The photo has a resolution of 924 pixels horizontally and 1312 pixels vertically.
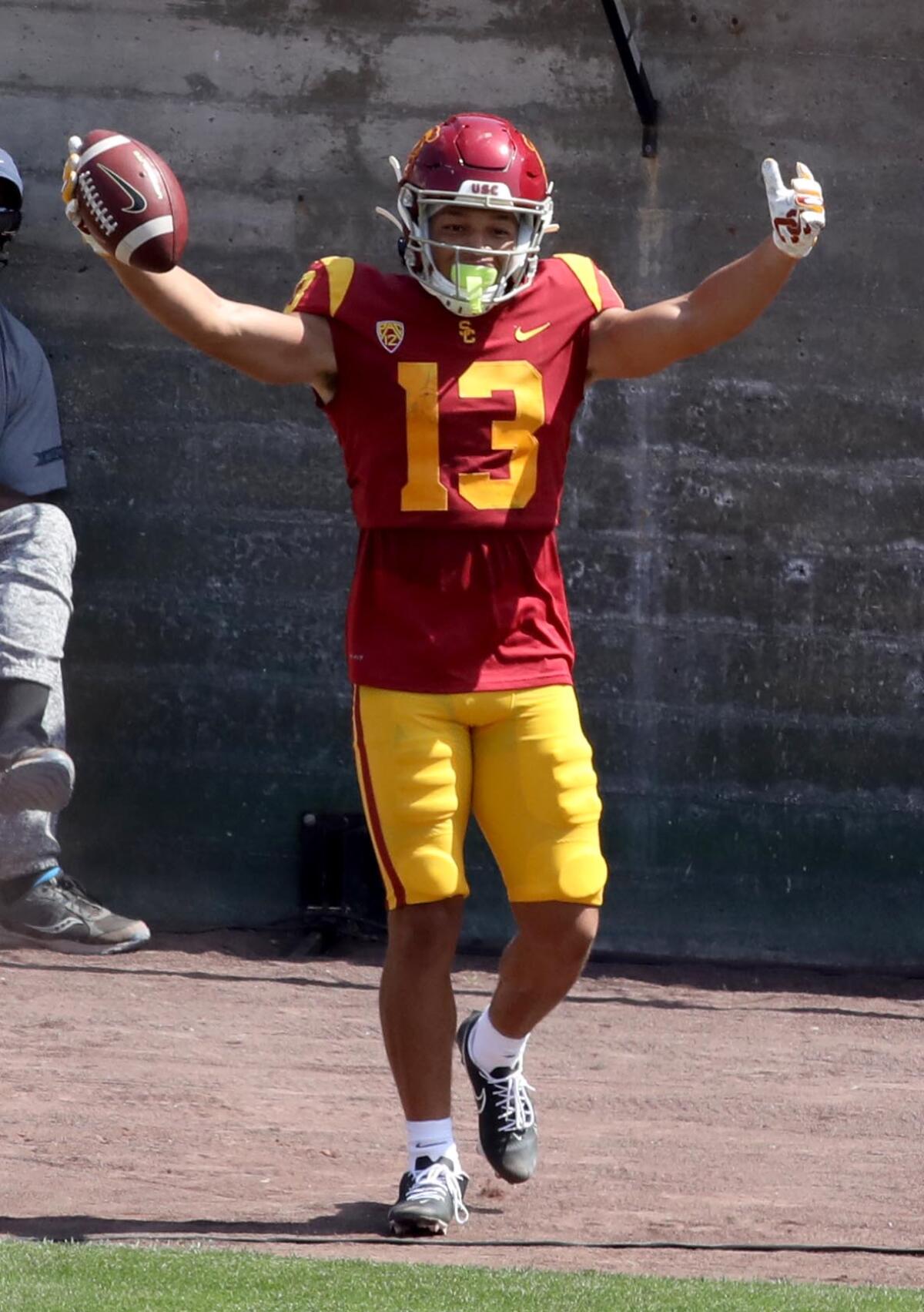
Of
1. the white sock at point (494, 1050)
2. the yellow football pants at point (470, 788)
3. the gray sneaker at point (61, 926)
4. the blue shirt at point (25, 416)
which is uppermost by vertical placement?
the blue shirt at point (25, 416)

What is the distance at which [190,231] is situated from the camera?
721 cm

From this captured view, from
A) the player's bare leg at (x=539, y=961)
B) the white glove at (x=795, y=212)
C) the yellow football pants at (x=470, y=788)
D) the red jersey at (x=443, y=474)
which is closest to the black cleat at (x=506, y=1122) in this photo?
the player's bare leg at (x=539, y=961)

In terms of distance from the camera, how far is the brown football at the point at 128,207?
3891 mm

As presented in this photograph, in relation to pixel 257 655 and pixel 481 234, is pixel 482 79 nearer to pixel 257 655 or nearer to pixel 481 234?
pixel 257 655

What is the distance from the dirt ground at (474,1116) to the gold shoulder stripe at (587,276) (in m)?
1.91

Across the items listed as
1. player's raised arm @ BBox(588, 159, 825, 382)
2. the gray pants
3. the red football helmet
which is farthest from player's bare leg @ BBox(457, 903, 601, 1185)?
the gray pants

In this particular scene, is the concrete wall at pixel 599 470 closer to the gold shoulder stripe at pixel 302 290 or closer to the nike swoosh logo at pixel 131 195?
the gold shoulder stripe at pixel 302 290

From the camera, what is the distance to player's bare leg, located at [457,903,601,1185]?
4.17 metres

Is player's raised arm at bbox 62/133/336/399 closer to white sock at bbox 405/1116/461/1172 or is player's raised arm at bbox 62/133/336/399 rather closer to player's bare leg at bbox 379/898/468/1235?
player's bare leg at bbox 379/898/468/1235

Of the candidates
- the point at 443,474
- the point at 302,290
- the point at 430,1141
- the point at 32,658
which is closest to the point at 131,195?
the point at 302,290

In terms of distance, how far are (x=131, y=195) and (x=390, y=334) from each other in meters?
0.59

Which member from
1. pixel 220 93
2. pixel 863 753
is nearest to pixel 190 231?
pixel 220 93

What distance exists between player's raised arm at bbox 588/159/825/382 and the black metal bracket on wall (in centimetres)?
266

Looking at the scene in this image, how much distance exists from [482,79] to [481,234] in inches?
123
